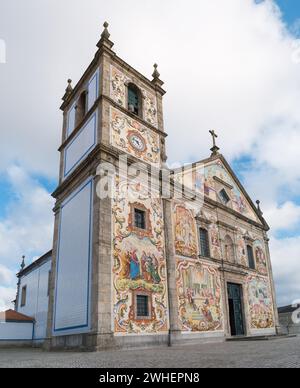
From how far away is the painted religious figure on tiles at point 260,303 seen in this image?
19.6 metres

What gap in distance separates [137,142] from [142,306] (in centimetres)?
755

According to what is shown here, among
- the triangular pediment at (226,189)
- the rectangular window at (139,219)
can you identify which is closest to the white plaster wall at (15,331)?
the rectangular window at (139,219)

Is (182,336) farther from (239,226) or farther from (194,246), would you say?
(239,226)

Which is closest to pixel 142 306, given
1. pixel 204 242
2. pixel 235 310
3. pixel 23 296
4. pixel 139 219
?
pixel 139 219

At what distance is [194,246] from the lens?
16.8 meters

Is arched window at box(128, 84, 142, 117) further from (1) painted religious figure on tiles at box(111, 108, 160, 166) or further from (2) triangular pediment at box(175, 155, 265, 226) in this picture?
(2) triangular pediment at box(175, 155, 265, 226)

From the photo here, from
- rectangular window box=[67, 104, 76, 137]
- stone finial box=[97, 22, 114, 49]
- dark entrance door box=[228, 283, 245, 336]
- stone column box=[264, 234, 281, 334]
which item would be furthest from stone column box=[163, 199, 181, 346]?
stone column box=[264, 234, 281, 334]

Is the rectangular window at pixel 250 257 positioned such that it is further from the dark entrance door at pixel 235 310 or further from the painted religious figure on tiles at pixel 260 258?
the dark entrance door at pixel 235 310

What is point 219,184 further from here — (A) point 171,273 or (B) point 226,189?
Answer: (A) point 171,273

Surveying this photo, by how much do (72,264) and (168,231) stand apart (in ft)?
14.5

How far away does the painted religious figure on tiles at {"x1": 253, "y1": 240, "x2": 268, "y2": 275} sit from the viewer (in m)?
22.1

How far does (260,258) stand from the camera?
22.6m

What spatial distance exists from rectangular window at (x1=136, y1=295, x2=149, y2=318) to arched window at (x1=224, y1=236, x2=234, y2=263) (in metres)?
7.39
